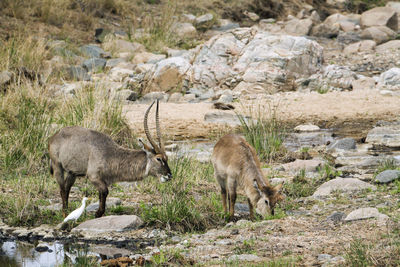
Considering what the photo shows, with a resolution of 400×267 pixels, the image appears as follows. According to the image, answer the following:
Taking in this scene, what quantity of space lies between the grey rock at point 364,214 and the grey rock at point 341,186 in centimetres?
166

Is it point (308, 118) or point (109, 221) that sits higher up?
point (109, 221)

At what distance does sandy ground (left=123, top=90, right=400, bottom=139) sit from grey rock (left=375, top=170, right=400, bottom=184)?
498cm

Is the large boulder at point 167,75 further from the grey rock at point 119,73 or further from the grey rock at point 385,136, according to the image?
the grey rock at point 385,136

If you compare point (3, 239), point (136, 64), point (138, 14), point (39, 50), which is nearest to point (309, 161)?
point (3, 239)

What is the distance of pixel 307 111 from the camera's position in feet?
55.2

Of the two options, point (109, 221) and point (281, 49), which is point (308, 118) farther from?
point (109, 221)

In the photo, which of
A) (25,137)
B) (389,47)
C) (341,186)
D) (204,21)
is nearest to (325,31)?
(389,47)

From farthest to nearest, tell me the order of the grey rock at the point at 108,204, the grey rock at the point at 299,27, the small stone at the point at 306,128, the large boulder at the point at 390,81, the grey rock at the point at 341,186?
1. the grey rock at the point at 299,27
2. the large boulder at the point at 390,81
3. the small stone at the point at 306,128
4. the grey rock at the point at 341,186
5. the grey rock at the point at 108,204

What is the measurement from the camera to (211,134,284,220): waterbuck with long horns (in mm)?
7750

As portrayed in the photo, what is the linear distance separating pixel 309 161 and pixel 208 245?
478cm

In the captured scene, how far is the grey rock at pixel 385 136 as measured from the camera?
525 inches

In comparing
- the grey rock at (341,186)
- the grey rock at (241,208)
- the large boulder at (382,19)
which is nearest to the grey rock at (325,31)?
the large boulder at (382,19)

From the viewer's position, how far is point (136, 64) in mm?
22234

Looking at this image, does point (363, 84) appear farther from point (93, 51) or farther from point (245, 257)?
point (245, 257)
